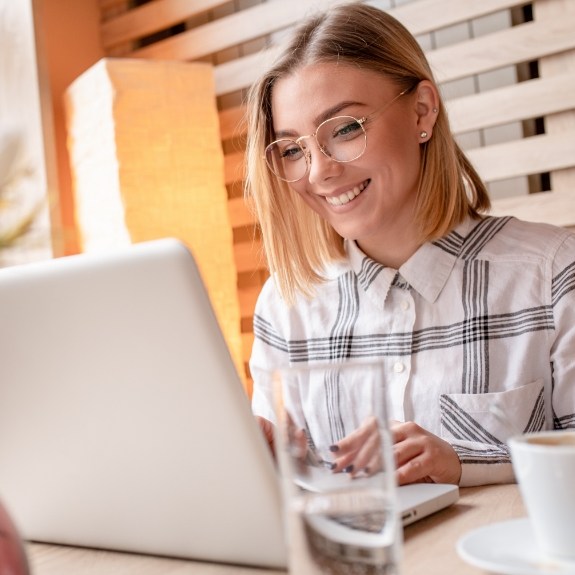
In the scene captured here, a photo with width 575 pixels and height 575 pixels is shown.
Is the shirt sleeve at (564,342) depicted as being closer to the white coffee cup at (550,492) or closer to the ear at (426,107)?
the ear at (426,107)

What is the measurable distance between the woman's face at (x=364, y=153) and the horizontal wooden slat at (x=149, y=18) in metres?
1.92

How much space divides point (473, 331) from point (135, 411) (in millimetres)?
830

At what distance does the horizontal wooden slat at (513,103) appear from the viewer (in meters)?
2.49

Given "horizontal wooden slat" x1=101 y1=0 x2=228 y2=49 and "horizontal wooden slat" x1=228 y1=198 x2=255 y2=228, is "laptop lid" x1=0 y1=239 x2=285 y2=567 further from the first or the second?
"horizontal wooden slat" x1=101 y1=0 x2=228 y2=49

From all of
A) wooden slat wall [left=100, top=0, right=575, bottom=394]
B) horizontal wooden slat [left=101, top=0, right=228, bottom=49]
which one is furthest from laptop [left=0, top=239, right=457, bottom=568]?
horizontal wooden slat [left=101, top=0, right=228, bottom=49]

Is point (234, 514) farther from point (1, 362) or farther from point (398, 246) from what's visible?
point (398, 246)

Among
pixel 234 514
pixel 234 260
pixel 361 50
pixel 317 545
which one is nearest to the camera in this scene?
pixel 317 545

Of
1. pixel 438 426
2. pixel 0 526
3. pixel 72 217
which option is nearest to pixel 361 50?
pixel 438 426

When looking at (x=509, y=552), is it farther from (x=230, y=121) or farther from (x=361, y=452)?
(x=230, y=121)

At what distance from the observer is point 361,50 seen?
1.62 meters

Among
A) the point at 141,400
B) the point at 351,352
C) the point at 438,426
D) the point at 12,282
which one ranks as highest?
the point at 12,282

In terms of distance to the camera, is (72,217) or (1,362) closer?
(1,362)

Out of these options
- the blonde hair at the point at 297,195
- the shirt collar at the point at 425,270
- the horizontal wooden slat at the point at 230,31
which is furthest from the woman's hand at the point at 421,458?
the horizontal wooden slat at the point at 230,31

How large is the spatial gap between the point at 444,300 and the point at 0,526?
1.01 meters
